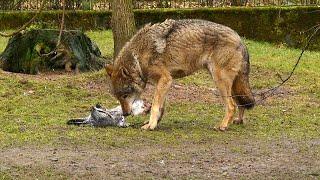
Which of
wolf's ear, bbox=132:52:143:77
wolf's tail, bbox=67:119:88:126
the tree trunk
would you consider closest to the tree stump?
the tree trunk

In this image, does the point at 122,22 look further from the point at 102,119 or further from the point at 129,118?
the point at 102,119

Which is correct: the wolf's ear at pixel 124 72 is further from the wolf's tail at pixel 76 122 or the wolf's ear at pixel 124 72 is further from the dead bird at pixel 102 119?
the wolf's tail at pixel 76 122

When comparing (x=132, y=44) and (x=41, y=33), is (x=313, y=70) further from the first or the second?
(x=132, y=44)

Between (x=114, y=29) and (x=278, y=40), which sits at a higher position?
(x=114, y=29)

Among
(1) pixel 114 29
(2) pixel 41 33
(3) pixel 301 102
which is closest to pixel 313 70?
(3) pixel 301 102

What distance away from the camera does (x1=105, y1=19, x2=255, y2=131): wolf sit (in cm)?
998

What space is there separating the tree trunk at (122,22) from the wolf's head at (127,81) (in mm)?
3777

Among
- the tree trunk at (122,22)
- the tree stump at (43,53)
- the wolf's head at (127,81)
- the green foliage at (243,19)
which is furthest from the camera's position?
the green foliage at (243,19)

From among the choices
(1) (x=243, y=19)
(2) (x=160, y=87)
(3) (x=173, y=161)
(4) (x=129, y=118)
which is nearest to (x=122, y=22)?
(4) (x=129, y=118)

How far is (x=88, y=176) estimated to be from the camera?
730cm

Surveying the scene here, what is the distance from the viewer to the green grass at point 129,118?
9.27 meters

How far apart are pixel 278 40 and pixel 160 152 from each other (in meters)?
13.7

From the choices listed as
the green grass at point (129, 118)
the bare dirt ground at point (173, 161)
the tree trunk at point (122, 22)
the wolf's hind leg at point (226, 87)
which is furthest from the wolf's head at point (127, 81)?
the tree trunk at point (122, 22)

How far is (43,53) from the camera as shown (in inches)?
571
